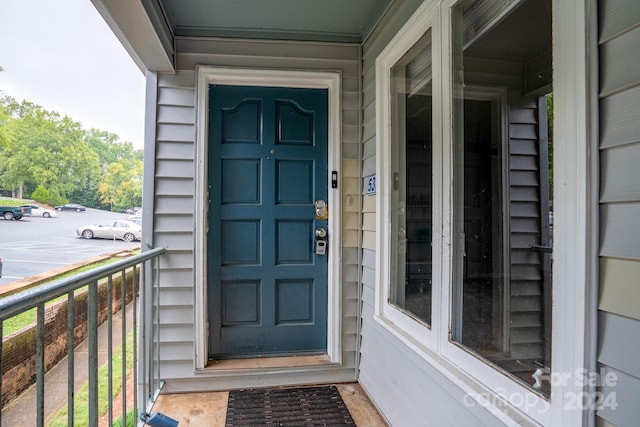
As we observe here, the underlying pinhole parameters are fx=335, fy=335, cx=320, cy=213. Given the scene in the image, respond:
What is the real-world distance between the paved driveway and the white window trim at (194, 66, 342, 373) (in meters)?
0.57

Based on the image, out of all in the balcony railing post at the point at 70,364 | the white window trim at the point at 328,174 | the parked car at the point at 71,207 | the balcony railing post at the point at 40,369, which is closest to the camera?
the balcony railing post at the point at 40,369

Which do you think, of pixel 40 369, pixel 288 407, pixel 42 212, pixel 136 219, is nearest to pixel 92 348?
pixel 40 369

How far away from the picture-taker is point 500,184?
5.54 ft

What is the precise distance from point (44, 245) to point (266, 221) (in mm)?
1213

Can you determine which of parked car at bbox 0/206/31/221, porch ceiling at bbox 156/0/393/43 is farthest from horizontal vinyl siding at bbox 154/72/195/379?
parked car at bbox 0/206/31/221

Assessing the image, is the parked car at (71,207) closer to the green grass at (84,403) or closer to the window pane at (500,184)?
the green grass at (84,403)

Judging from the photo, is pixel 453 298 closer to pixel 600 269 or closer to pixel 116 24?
pixel 600 269

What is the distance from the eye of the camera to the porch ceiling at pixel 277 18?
1934mm

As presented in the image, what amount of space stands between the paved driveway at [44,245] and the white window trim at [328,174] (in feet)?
1.87

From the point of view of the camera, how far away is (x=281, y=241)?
2361 mm

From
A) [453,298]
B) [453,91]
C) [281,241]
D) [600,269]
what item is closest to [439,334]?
[453,298]

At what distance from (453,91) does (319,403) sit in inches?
73.7

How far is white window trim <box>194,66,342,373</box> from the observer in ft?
7.17

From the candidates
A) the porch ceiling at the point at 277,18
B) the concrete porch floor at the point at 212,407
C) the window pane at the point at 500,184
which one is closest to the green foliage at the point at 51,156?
the porch ceiling at the point at 277,18
